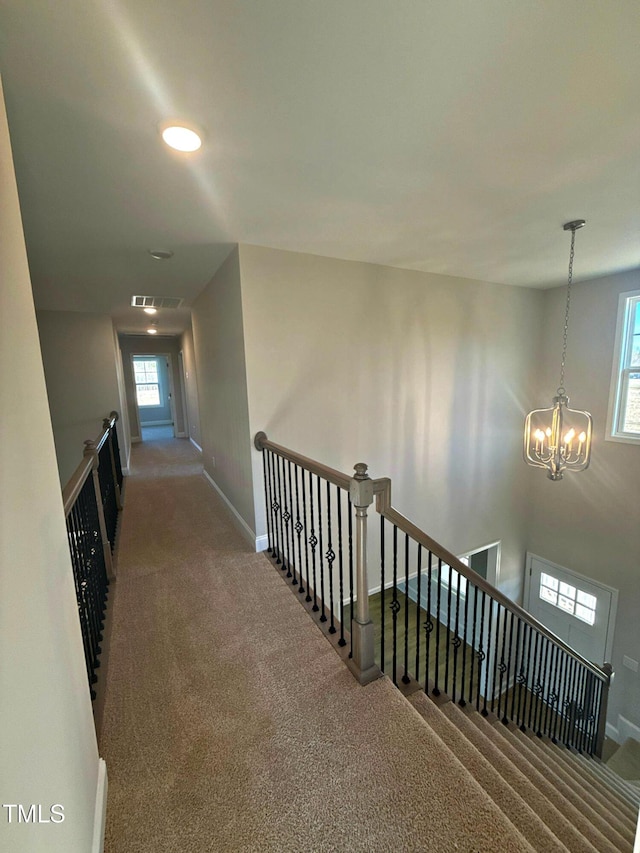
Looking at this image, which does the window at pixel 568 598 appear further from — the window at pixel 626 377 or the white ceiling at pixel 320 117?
the white ceiling at pixel 320 117

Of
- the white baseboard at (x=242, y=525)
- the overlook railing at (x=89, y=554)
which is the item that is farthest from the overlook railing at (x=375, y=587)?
the overlook railing at (x=89, y=554)

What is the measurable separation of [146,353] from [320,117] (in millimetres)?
7880

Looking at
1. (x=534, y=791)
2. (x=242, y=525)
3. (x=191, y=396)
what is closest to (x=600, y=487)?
(x=534, y=791)

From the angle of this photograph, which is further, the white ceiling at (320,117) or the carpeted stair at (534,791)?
the carpeted stair at (534,791)

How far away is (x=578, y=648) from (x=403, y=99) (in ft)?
21.5

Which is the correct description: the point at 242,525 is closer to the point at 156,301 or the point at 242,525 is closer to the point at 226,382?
the point at 226,382

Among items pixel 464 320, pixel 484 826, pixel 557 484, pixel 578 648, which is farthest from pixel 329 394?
pixel 578 648

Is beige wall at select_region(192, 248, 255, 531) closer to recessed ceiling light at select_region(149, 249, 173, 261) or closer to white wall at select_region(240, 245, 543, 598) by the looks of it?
white wall at select_region(240, 245, 543, 598)

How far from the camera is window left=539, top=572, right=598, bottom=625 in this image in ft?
15.4

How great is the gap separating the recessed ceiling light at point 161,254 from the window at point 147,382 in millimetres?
7717

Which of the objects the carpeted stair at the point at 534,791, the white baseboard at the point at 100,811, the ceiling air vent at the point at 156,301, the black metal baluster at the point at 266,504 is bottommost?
the carpeted stair at the point at 534,791

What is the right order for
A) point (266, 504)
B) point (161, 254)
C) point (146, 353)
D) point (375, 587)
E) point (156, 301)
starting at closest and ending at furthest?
point (161, 254) < point (266, 504) < point (375, 587) < point (156, 301) < point (146, 353)

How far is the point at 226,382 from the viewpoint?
3408 millimetres

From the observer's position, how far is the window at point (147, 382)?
9836mm
